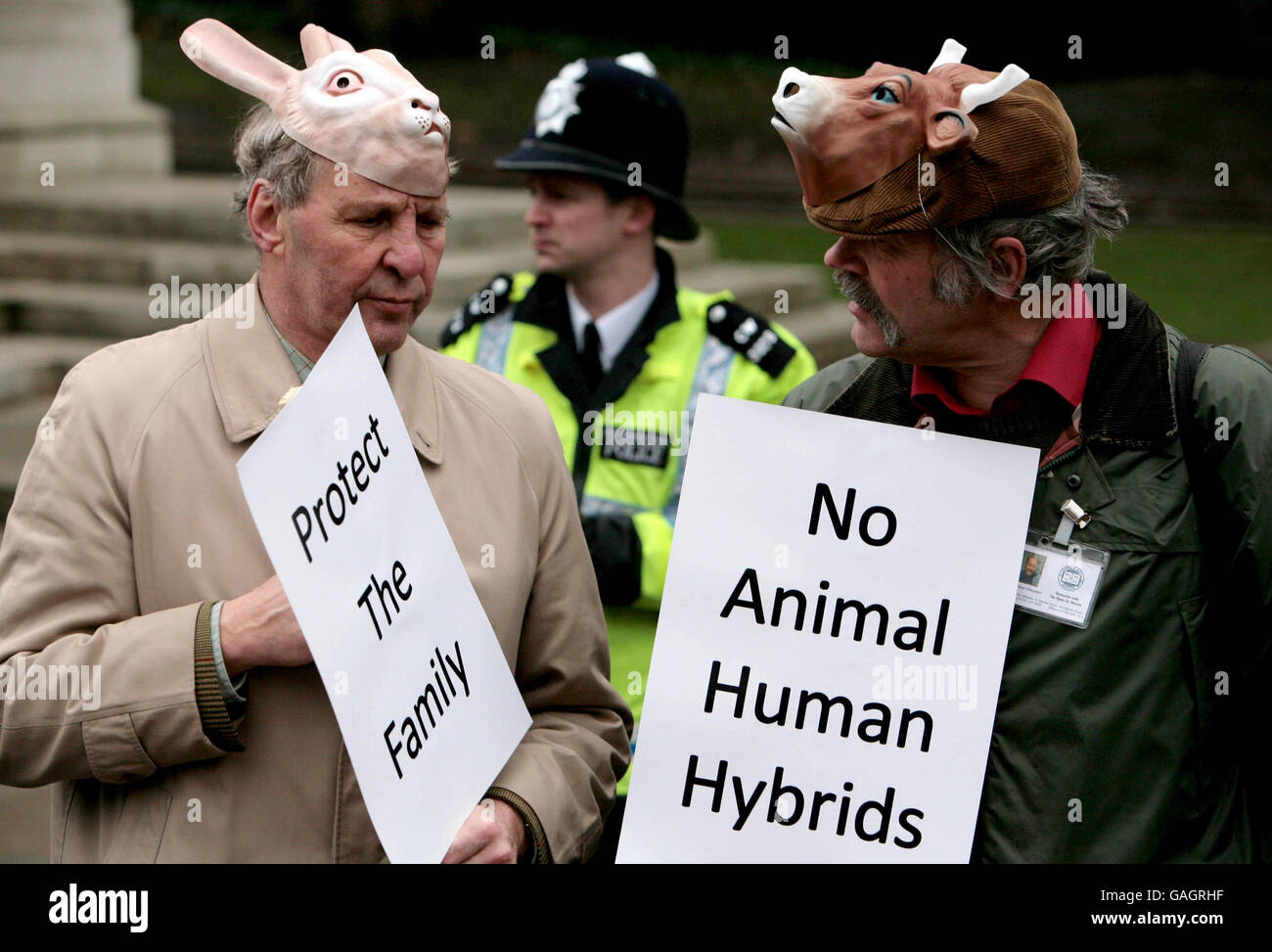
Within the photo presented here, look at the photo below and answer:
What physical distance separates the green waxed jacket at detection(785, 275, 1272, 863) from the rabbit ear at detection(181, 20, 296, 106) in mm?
1409

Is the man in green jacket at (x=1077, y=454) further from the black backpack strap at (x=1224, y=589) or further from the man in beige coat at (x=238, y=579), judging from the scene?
the man in beige coat at (x=238, y=579)

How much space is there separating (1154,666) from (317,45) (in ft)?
5.41

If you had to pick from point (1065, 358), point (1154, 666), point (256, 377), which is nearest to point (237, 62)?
point (256, 377)

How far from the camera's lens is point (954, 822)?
2.46 metres

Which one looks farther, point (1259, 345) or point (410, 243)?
point (1259, 345)

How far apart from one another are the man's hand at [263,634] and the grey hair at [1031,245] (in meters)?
1.12

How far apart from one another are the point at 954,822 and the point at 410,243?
1.25 metres

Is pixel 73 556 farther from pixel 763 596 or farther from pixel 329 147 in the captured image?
pixel 763 596

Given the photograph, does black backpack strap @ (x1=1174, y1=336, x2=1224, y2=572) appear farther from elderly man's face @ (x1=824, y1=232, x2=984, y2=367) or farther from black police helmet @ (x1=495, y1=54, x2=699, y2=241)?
black police helmet @ (x1=495, y1=54, x2=699, y2=241)

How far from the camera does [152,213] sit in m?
9.69

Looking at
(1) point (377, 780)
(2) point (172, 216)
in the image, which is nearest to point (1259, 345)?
(2) point (172, 216)

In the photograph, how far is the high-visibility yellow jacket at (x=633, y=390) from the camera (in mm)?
3852

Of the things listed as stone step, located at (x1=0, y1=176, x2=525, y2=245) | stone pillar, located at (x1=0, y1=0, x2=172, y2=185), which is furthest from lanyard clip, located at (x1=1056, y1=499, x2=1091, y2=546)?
stone pillar, located at (x1=0, y1=0, x2=172, y2=185)

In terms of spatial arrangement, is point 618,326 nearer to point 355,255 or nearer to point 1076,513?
point 355,255
